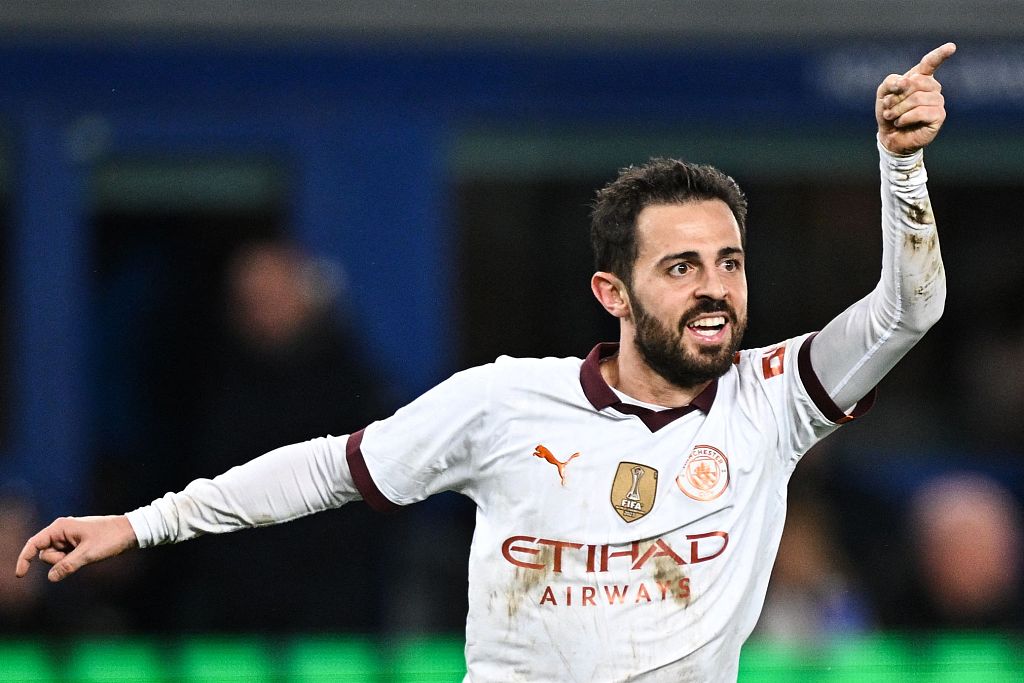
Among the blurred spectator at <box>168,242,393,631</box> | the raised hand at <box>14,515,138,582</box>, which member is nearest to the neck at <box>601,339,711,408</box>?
the raised hand at <box>14,515,138,582</box>

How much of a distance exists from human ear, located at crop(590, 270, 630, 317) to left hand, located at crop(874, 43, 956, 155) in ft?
2.54

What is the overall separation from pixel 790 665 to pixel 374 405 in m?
1.87

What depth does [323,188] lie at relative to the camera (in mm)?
7785

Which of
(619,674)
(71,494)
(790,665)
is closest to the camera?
(619,674)

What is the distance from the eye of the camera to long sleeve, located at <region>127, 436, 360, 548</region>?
161 inches

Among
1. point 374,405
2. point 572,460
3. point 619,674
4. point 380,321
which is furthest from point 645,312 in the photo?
point 380,321

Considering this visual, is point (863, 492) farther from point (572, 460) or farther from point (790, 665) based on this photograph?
point (572, 460)

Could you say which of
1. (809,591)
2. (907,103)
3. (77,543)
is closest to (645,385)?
(907,103)

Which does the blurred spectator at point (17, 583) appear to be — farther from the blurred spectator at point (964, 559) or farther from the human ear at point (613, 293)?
the human ear at point (613, 293)

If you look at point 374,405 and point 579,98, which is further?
point 579,98

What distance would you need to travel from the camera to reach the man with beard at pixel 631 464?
3949mm

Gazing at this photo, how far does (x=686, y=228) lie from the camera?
4.02 meters

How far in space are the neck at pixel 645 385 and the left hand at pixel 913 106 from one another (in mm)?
760

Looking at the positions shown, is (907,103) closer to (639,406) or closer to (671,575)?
(639,406)
